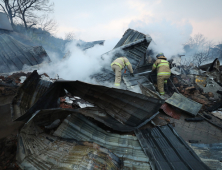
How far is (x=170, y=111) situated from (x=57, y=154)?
3.41 m

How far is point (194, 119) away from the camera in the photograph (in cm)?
348

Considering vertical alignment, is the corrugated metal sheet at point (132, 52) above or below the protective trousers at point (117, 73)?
above

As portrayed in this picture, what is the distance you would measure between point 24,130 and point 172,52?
8.30 m

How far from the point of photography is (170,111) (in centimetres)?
372

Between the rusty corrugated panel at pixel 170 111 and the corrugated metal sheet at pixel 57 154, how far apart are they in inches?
99.3

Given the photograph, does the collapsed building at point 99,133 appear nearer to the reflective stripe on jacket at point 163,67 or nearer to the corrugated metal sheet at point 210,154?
the corrugated metal sheet at point 210,154

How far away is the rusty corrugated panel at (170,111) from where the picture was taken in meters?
3.63

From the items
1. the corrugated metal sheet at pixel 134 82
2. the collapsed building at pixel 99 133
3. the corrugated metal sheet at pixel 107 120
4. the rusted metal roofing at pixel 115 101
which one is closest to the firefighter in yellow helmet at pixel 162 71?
the corrugated metal sheet at pixel 134 82

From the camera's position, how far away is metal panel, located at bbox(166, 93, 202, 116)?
11.9ft

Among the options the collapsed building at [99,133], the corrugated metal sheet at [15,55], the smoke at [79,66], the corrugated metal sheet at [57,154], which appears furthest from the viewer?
the smoke at [79,66]

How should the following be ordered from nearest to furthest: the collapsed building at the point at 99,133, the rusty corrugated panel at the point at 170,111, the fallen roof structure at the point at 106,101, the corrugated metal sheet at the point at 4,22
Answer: the collapsed building at the point at 99,133 → the fallen roof structure at the point at 106,101 → the rusty corrugated panel at the point at 170,111 → the corrugated metal sheet at the point at 4,22

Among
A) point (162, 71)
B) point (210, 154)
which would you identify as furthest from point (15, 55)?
point (210, 154)

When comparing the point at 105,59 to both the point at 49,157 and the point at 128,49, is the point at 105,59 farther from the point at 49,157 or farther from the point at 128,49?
the point at 49,157

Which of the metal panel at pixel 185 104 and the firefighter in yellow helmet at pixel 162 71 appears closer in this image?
the metal panel at pixel 185 104
